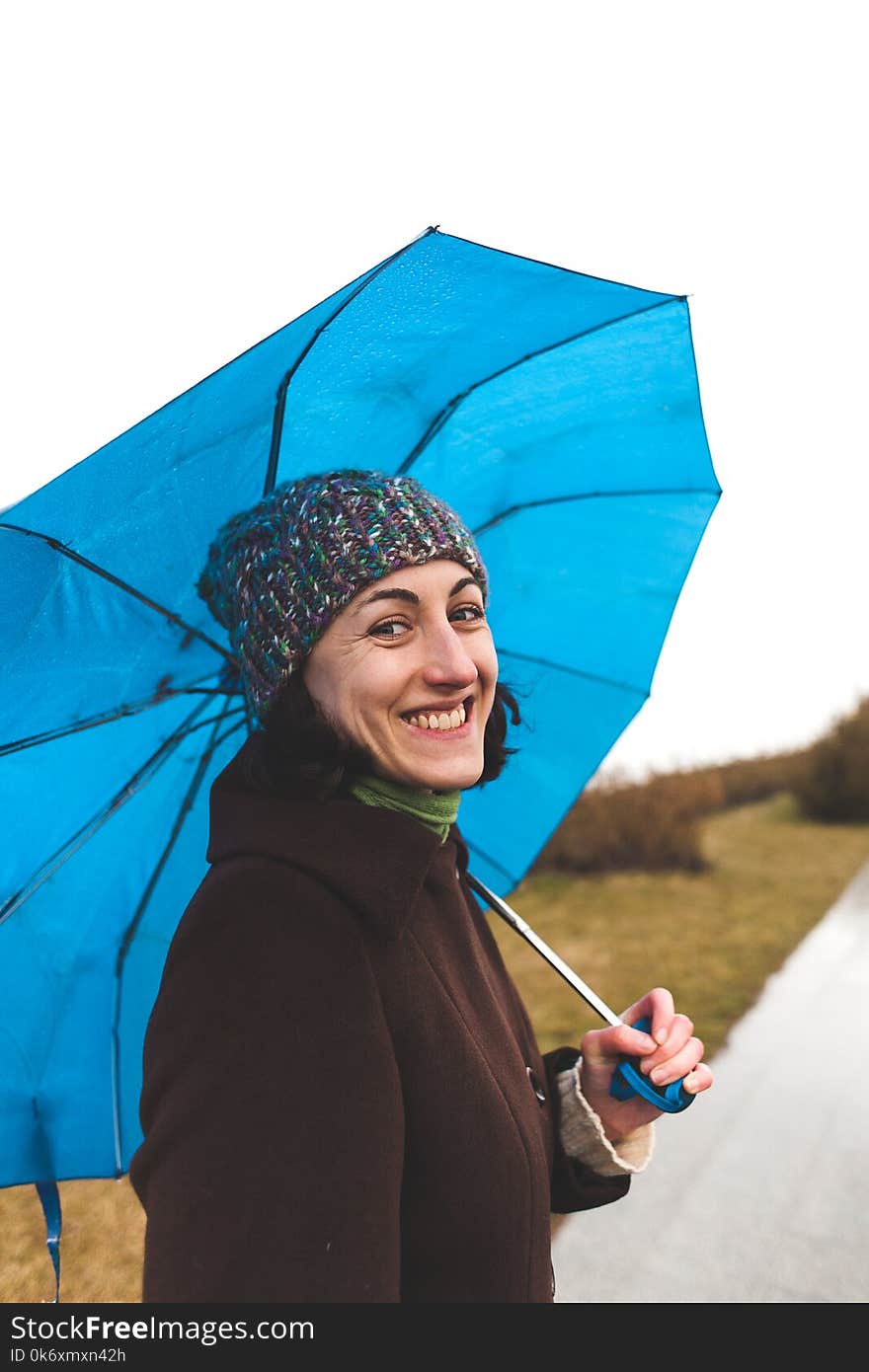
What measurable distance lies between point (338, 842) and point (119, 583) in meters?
0.55

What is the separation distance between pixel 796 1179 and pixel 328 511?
12.2ft

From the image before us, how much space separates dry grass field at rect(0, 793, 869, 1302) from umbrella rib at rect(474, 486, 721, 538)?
2.66 m

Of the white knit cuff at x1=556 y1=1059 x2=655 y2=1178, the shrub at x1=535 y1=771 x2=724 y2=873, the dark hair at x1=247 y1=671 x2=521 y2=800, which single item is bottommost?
the shrub at x1=535 y1=771 x2=724 y2=873

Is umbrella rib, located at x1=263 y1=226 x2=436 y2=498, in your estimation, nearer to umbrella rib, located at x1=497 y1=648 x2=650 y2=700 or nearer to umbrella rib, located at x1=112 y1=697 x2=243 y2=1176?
umbrella rib, located at x1=112 y1=697 x2=243 y2=1176

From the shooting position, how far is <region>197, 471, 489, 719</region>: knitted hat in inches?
61.2

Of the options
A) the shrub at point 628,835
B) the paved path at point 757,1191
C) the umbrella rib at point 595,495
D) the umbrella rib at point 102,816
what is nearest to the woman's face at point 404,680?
the umbrella rib at point 102,816

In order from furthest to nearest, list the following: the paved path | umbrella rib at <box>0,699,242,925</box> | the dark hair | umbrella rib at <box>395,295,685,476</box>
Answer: the paved path < umbrella rib at <box>395,295,685,476</box> < umbrella rib at <box>0,699,242,925</box> < the dark hair

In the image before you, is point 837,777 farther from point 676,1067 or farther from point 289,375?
point 289,375

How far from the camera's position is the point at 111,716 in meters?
1.78

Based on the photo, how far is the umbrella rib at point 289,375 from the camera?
1511mm

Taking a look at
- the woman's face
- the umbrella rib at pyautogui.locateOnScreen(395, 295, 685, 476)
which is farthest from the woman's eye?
the umbrella rib at pyautogui.locateOnScreen(395, 295, 685, 476)

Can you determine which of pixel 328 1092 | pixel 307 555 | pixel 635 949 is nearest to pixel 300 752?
pixel 307 555

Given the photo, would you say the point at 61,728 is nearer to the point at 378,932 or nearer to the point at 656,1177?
the point at 378,932

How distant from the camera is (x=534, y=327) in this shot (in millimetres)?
1907
